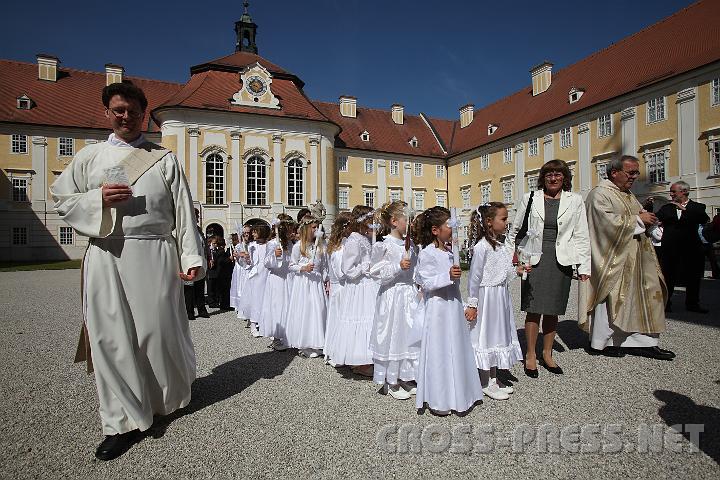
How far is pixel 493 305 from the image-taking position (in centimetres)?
436

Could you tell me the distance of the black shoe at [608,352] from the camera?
5488 millimetres

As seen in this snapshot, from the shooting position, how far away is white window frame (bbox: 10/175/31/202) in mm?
34812

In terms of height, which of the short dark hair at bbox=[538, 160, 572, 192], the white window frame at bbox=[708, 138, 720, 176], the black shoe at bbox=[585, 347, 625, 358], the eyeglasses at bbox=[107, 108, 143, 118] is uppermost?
the white window frame at bbox=[708, 138, 720, 176]

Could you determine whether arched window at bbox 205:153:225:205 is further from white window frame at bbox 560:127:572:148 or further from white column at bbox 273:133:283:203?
white window frame at bbox 560:127:572:148

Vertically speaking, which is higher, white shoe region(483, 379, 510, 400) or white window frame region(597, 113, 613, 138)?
white window frame region(597, 113, 613, 138)

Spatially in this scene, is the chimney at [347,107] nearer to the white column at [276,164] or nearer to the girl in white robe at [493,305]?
the white column at [276,164]

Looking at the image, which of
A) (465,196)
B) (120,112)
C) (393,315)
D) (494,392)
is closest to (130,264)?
(120,112)

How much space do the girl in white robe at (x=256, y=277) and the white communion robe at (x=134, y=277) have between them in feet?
13.6

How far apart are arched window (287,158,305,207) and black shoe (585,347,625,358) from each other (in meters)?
30.6

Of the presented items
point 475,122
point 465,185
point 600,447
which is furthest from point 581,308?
point 475,122

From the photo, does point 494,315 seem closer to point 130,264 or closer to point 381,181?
point 130,264

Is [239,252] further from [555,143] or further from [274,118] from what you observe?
[555,143]

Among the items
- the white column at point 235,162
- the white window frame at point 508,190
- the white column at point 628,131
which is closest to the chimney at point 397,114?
the white window frame at point 508,190

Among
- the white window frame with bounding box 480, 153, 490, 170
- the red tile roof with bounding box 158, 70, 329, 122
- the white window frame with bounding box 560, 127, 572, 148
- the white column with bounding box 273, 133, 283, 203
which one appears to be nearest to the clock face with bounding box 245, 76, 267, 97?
the red tile roof with bounding box 158, 70, 329, 122
